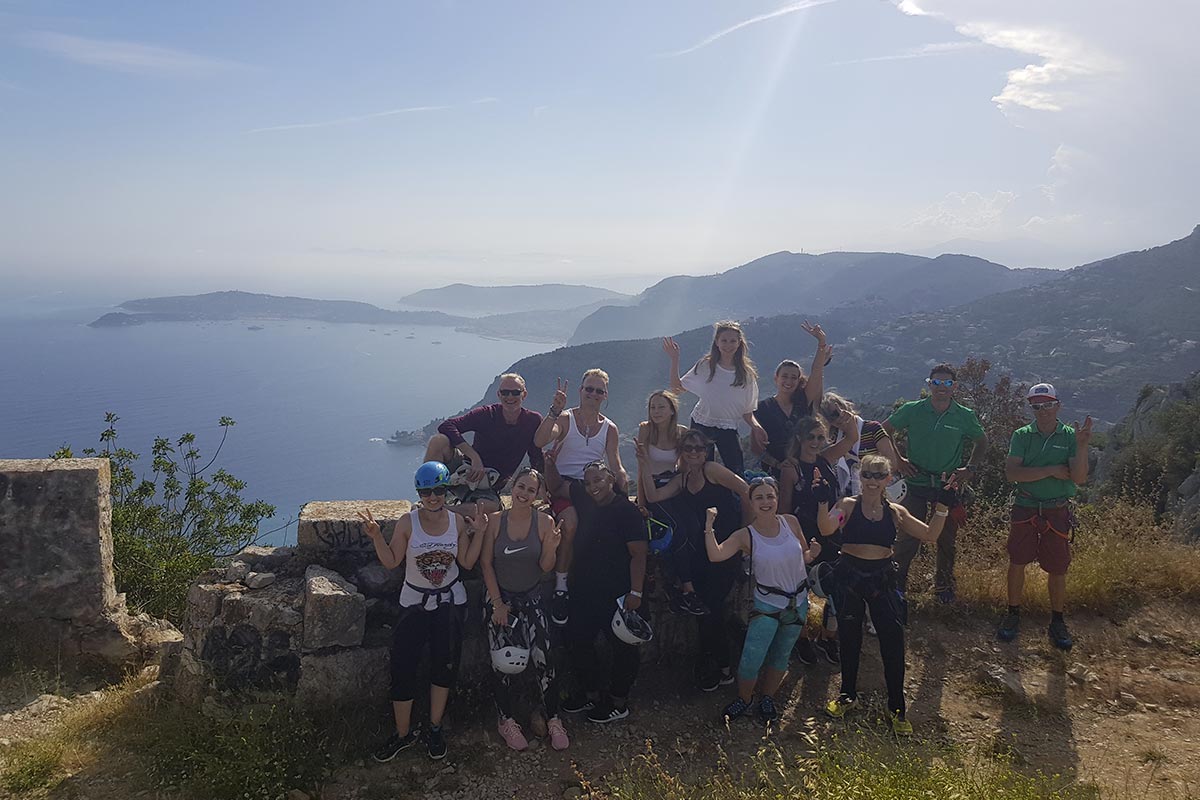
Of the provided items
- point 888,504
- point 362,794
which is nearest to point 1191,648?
point 888,504

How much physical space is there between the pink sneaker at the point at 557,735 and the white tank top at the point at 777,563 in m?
1.67

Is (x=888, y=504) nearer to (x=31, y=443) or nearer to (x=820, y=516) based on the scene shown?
(x=820, y=516)

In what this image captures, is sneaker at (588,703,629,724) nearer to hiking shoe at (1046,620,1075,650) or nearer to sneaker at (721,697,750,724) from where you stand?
sneaker at (721,697,750,724)

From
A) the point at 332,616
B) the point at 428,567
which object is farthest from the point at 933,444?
the point at 332,616

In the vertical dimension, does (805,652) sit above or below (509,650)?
below

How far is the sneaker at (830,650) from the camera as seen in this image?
5.44 m

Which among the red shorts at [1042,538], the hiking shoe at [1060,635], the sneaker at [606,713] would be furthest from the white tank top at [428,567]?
the hiking shoe at [1060,635]

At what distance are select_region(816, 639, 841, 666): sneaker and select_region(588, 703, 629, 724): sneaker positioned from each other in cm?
195

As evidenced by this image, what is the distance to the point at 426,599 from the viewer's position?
14.0 feet

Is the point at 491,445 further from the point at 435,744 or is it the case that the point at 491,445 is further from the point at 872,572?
the point at 872,572

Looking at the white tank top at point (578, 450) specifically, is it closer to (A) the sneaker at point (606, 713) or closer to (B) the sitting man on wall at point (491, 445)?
(B) the sitting man on wall at point (491, 445)

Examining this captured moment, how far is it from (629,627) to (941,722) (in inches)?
97.3

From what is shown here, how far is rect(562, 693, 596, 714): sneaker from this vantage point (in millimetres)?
4734

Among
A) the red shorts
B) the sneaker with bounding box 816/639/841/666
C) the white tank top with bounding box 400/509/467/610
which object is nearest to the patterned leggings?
the white tank top with bounding box 400/509/467/610
